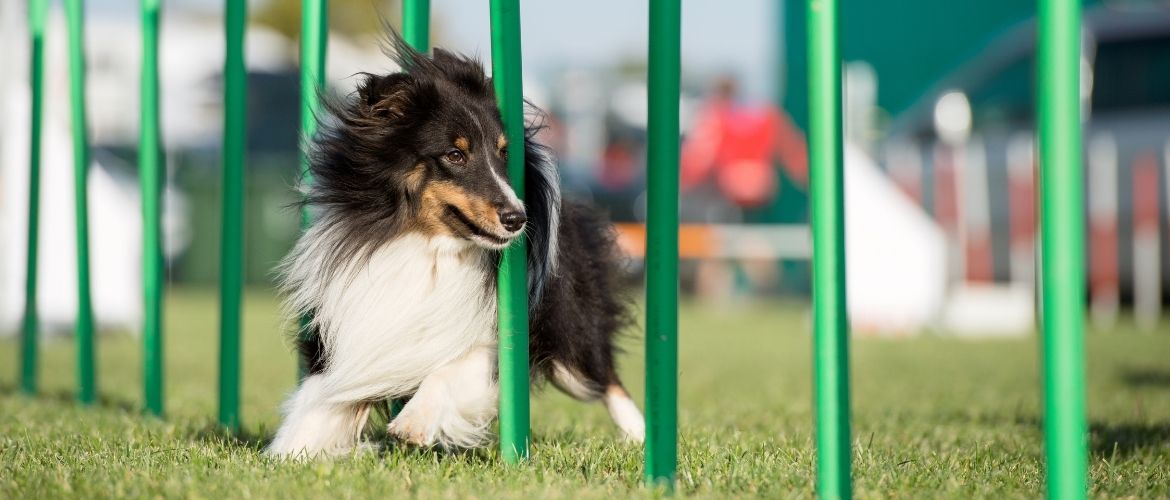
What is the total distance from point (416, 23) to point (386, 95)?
40cm

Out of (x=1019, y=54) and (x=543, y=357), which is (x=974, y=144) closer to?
(x=1019, y=54)

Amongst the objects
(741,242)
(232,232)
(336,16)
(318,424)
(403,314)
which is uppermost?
(336,16)

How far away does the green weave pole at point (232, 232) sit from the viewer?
4.69 meters

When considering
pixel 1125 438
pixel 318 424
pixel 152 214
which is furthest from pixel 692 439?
pixel 152 214

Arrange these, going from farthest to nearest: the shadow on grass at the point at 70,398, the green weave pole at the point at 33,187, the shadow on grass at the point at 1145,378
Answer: the shadow on grass at the point at 1145,378 → the green weave pole at the point at 33,187 → the shadow on grass at the point at 70,398

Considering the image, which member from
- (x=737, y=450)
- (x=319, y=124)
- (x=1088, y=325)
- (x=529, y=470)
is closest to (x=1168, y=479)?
(x=737, y=450)

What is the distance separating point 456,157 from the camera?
12.7 ft

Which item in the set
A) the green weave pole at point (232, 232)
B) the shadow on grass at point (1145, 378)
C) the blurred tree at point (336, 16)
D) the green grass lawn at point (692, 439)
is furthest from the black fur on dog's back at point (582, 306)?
the blurred tree at point (336, 16)

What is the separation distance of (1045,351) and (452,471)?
1.73 metres

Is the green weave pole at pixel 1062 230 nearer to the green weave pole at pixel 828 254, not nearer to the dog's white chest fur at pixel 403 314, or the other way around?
the green weave pole at pixel 828 254

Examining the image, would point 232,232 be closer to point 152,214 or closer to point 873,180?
point 152,214

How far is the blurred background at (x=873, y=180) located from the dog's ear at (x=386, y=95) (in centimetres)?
399

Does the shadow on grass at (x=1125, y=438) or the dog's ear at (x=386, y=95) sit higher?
the dog's ear at (x=386, y=95)

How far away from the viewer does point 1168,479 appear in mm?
3660
